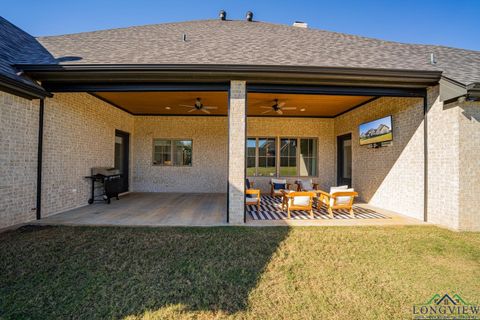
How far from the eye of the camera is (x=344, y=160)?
8805mm

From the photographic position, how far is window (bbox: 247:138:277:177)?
9273 mm

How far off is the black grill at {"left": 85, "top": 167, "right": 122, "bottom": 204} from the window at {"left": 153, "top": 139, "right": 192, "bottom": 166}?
2.25 metres

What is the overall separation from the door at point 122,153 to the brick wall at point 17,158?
3.37 metres

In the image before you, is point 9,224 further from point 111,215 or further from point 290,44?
point 290,44

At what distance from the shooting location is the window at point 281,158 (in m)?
9.27

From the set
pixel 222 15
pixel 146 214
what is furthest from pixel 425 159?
pixel 222 15

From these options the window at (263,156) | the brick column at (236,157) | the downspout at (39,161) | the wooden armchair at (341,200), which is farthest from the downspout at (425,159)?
the downspout at (39,161)

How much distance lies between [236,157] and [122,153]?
6176 mm

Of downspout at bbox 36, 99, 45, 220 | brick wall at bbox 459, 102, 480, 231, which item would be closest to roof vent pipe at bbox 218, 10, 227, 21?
downspout at bbox 36, 99, 45, 220

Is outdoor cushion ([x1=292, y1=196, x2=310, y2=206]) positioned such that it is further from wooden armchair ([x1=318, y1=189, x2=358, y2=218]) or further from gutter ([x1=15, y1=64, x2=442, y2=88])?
gutter ([x1=15, y1=64, x2=442, y2=88])

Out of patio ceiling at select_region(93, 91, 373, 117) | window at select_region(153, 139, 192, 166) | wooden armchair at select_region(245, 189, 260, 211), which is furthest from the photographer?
window at select_region(153, 139, 192, 166)

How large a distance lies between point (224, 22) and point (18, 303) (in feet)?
30.8

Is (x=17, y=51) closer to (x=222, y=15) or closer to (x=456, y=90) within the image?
(x=222, y=15)

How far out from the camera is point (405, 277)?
8.52ft
